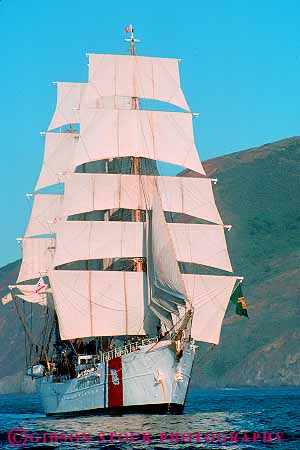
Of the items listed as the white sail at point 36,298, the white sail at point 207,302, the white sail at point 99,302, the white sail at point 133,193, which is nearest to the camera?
the white sail at point 99,302

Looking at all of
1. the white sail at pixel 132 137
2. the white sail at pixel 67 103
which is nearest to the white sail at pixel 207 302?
the white sail at pixel 132 137

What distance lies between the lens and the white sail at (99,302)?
84.6 metres

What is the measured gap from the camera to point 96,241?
286 feet

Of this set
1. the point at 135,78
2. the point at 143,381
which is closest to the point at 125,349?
the point at 143,381

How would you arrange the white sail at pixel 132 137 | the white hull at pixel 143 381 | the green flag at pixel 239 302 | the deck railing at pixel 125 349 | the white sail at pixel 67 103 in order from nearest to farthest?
the white hull at pixel 143 381 < the deck railing at pixel 125 349 < the green flag at pixel 239 302 < the white sail at pixel 132 137 < the white sail at pixel 67 103

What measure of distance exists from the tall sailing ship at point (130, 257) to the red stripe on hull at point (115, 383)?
3.7 inches

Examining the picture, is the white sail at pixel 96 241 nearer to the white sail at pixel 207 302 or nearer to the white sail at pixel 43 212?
the white sail at pixel 207 302

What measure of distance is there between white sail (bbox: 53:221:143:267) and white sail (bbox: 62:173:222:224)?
3.13m

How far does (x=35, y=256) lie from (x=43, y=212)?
17.6ft

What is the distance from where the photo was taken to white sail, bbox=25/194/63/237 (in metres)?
110

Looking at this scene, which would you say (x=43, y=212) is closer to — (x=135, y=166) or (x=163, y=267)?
(x=135, y=166)

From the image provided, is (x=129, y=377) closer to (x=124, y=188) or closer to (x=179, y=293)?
(x=179, y=293)

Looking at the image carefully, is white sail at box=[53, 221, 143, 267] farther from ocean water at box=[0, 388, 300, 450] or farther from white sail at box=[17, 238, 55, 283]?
white sail at box=[17, 238, 55, 283]

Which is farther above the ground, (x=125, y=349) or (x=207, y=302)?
(x=207, y=302)
